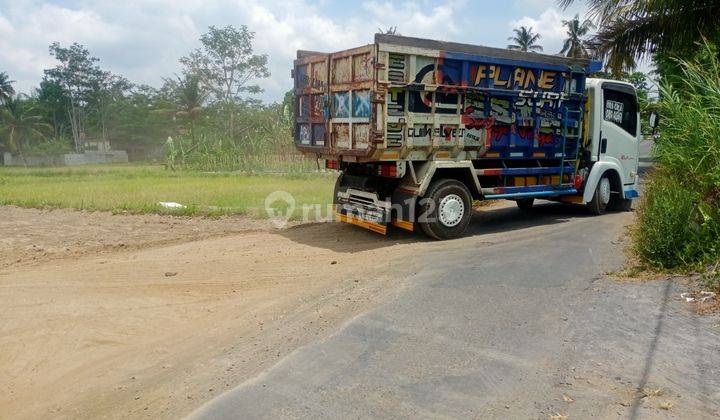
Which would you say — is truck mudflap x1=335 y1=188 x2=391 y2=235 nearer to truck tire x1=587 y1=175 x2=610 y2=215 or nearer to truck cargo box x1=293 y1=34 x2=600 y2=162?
truck cargo box x1=293 y1=34 x2=600 y2=162

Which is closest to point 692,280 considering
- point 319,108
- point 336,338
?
point 336,338

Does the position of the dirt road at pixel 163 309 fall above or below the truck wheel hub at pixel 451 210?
below

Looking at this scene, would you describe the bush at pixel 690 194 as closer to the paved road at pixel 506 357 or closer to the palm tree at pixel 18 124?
the paved road at pixel 506 357

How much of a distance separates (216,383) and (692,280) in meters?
4.46

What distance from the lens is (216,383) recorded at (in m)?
4.10

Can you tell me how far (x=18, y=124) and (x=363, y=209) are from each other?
52771 mm

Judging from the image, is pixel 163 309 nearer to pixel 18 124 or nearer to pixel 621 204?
pixel 621 204

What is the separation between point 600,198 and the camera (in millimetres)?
11047

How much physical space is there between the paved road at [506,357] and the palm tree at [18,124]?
54955mm

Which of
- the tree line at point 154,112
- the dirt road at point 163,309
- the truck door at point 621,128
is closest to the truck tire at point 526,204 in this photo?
the truck door at point 621,128

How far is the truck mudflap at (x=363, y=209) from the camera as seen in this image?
28.5ft

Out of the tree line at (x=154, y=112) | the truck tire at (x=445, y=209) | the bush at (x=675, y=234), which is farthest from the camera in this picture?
the tree line at (x=154, y=112)

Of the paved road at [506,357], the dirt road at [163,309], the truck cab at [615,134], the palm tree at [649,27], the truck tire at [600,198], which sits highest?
the palm tree at [649,27]

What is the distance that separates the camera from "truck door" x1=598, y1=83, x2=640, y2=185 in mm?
10867
